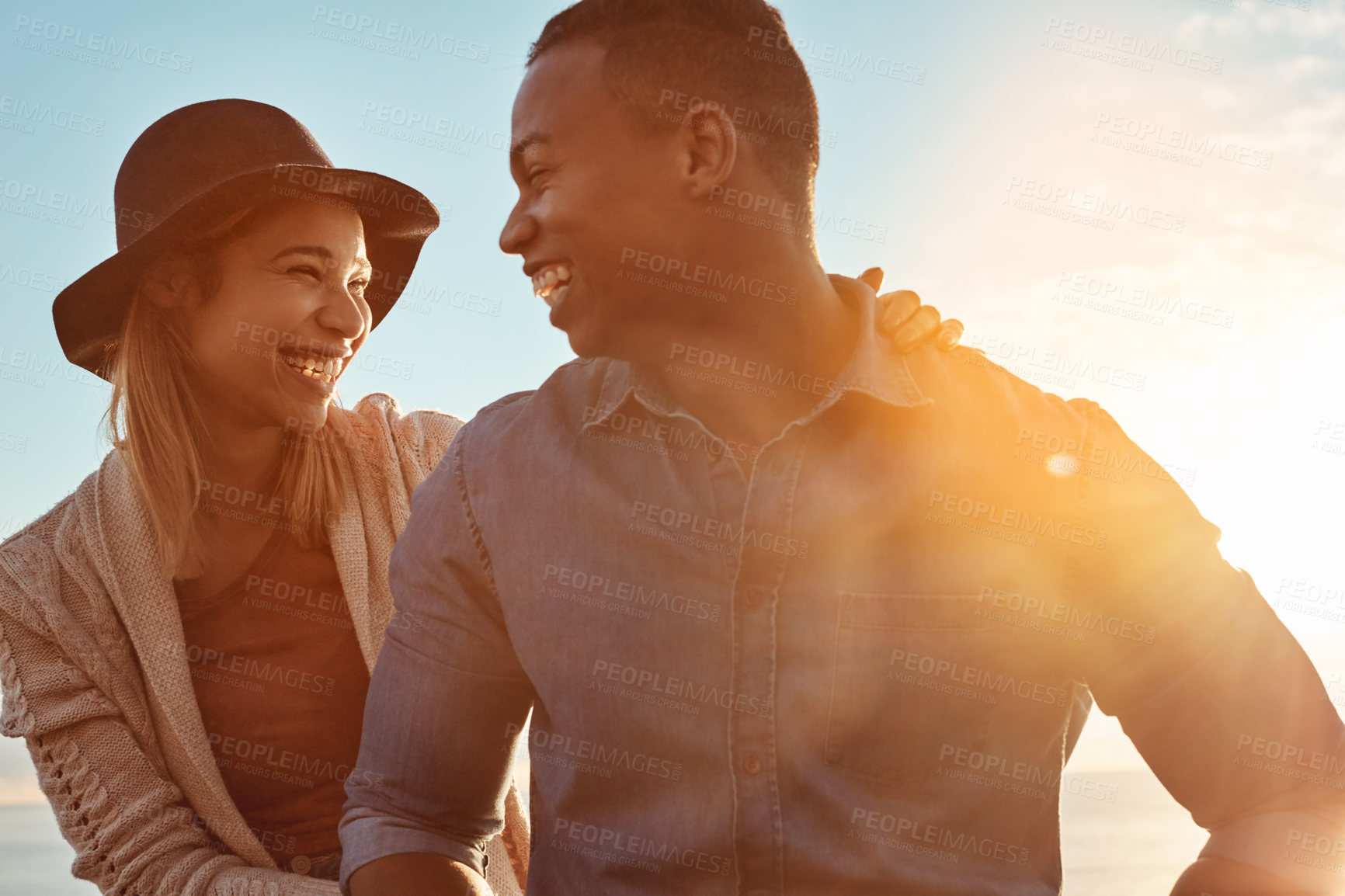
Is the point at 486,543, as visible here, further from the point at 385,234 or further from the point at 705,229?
the point at 385,234

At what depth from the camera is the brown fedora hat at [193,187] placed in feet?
11.9

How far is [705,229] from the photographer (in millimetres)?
2346

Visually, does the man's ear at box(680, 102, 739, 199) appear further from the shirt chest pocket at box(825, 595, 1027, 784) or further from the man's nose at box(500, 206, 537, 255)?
the shirt chest pocket at box(825, 595, 1027, 784)

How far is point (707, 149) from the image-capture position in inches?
93.2

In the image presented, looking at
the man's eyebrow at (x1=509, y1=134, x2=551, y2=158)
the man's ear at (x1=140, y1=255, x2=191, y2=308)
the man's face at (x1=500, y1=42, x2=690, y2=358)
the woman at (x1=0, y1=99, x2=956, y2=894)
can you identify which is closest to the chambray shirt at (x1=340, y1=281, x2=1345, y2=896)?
the man's face at (x1=500, y1=42, x2=690, y2=358)

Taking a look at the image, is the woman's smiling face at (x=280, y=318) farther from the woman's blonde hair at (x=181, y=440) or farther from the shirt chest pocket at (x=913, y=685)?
the shirt chest pocket at (x=913, y=685)

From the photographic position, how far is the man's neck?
240cm

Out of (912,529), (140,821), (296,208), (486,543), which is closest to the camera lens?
(912,529)

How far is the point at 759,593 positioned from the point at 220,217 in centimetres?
245

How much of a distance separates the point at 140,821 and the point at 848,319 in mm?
2613

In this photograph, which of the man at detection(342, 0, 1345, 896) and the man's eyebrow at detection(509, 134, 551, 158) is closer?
the man at detection(342, 0, 1345, 896)

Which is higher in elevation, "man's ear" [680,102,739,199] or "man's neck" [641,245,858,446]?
"man's ear" [680,102,739,199]

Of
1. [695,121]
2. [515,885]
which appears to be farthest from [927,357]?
[515,885]

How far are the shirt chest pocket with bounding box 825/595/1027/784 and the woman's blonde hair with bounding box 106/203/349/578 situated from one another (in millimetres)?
2235
